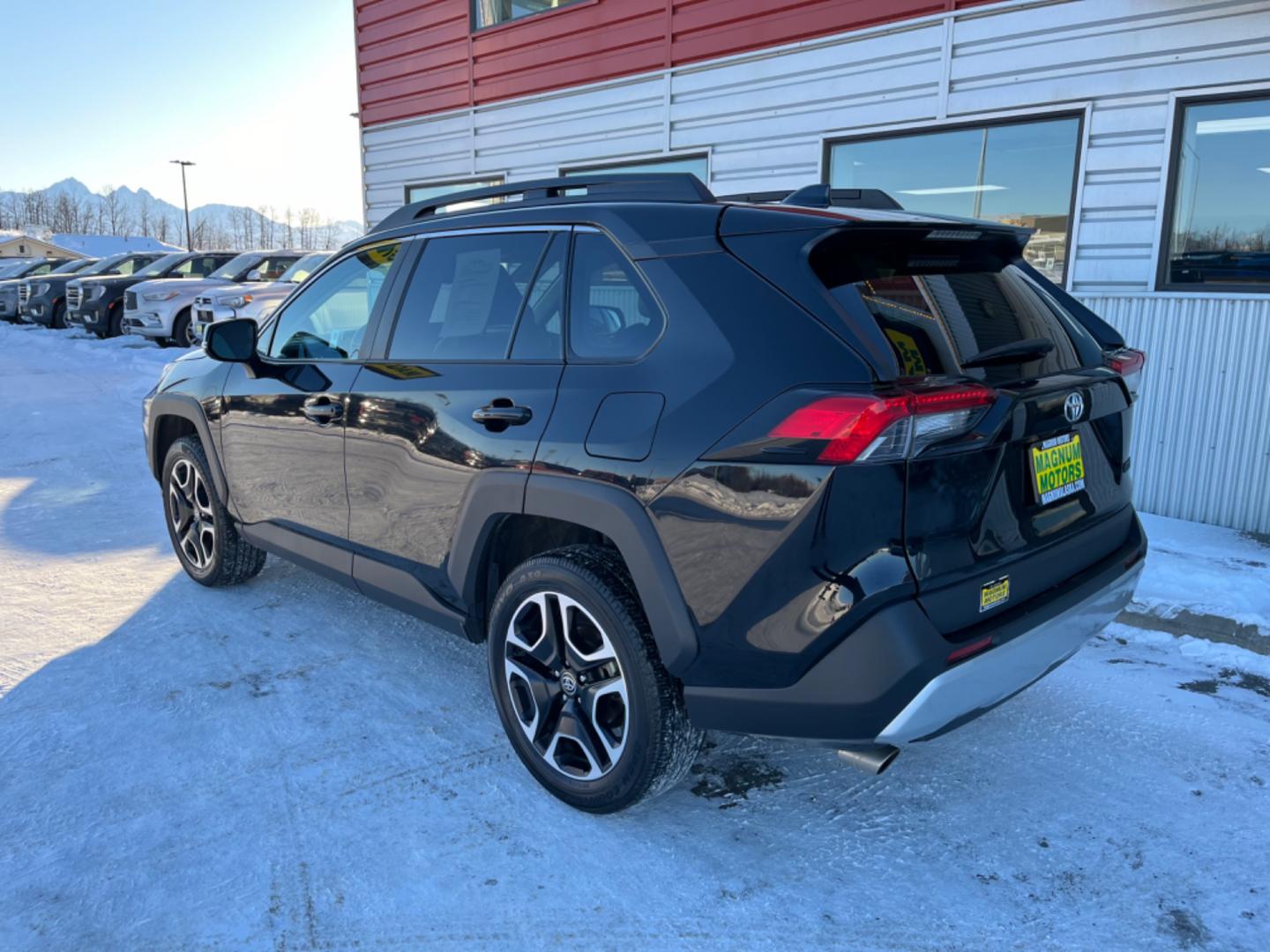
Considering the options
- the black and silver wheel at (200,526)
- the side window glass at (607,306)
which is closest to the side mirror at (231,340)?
the black and silver wheel at (200,526)

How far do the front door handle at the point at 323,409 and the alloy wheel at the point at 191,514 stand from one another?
1.18 meters

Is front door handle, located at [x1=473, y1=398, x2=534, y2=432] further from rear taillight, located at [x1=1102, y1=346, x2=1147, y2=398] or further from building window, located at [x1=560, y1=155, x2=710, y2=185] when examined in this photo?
building window, located at [x1=560, y1=155, x2=710, y2=185]

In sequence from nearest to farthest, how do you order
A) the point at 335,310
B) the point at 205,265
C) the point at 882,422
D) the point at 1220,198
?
1. the point at 882,422
2. the point at 335,310
3. the point at 1220,198
4. the point at 205,265

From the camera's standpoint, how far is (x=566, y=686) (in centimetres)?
270

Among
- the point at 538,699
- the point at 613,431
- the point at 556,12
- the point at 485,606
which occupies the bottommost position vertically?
the point at 538,699

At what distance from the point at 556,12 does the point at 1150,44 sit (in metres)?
5.70

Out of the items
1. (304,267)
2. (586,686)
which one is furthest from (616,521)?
(304,267)

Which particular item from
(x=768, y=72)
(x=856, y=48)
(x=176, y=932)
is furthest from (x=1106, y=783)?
(x=768, y=72)

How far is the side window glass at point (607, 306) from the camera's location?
2.48 metres

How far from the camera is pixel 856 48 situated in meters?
6.82

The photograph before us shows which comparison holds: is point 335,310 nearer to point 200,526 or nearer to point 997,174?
point 200,526

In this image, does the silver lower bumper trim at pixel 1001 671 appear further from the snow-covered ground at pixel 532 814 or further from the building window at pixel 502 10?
the building window at pixel 502 10

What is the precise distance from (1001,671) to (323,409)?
2.61 m

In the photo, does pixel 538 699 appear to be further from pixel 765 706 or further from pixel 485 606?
pixel 765 706
